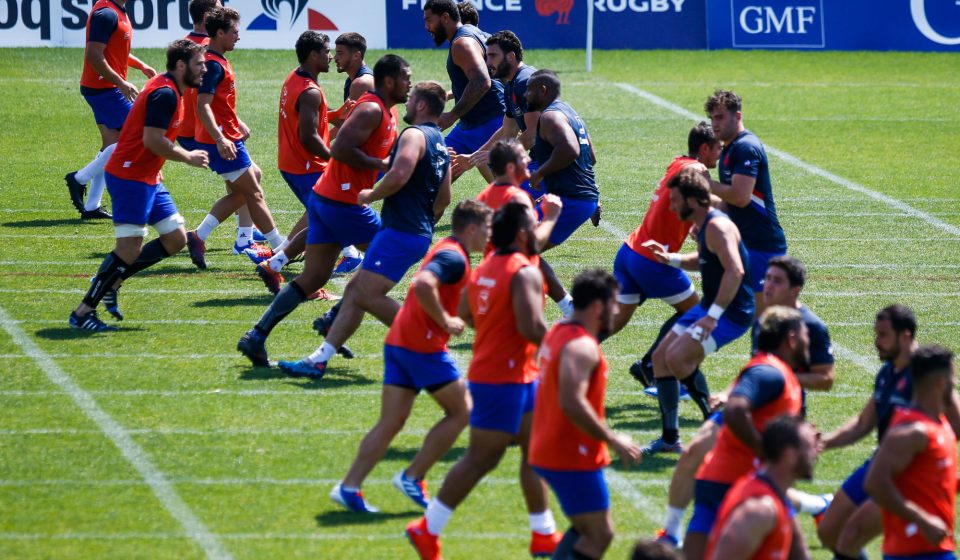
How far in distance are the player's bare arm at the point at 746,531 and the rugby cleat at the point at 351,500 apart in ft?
9.68

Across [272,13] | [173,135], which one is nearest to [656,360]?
[173,135]

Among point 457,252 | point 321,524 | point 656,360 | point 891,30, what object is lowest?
point 321,524

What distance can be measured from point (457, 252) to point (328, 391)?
2777mm

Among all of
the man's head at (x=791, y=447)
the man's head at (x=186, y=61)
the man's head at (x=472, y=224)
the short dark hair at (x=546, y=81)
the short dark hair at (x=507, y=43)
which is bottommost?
the man's head at (x=791, y=447)

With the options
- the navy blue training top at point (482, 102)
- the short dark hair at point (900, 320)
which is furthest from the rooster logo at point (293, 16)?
the short dark hair at point (900, 320)

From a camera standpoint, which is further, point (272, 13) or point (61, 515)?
point (272, 13)

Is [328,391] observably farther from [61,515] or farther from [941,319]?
[941,319]

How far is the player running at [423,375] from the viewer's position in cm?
805

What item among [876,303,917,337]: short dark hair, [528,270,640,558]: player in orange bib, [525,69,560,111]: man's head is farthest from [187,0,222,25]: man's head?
[876,303,917,337]: short dark hair

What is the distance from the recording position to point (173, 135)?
12.3m

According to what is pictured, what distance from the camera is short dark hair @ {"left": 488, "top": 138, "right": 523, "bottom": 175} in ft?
31.0

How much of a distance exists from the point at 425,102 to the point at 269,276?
11.5 ft

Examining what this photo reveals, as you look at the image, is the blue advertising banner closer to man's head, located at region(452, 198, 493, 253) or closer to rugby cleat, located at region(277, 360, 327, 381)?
rugby cleat, located at region(277, 360, 327, 381)

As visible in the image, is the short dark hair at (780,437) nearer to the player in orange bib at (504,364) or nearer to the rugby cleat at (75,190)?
the player in orange bib at (504,364)
